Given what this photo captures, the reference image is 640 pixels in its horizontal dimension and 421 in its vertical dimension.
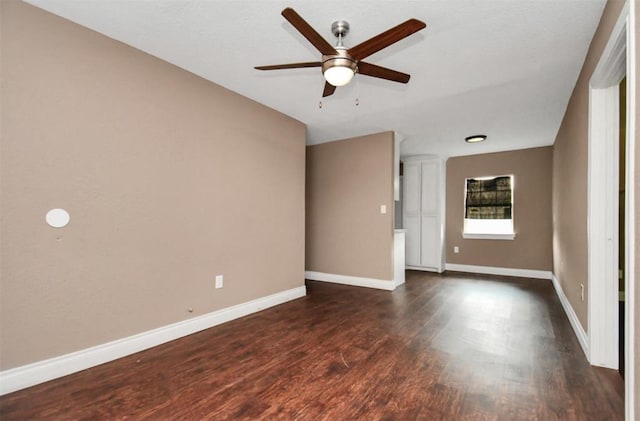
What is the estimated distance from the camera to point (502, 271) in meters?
5.55

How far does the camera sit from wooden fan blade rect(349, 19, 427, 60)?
155 centimetres

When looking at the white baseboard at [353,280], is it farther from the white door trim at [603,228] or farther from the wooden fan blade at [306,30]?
the wooden fan blade at [306,30]

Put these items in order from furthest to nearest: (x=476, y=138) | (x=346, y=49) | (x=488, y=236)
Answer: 1. (x=488, y=236)
2. (x=476, y=138)
3. (x=346, y=49)

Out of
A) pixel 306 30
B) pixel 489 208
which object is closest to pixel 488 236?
pixel 489 208

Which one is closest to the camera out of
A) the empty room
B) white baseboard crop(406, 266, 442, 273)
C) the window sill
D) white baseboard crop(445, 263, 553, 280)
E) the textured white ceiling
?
the empty room

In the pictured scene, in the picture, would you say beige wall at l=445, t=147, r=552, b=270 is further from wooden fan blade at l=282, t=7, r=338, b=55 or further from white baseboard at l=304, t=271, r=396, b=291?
wooden fan blade at l=282, t=7, r=338, b=55

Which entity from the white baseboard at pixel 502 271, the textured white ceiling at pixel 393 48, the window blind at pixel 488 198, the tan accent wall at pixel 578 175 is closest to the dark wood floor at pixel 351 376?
the tan accent wall at pixel 578 175

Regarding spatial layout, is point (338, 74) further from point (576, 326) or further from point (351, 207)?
point (576, 326)

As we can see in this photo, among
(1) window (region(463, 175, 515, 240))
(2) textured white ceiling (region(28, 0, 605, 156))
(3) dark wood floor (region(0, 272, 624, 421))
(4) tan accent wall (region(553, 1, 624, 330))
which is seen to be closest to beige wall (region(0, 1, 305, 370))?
(2) textured white ceiling (region(28, 0, 605, 156))

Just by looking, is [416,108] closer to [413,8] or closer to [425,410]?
Answer: [413,8]

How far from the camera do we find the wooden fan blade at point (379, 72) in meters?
1.99

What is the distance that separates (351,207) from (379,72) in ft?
9.02

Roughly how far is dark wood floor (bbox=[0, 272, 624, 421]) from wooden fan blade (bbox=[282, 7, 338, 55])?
205 cm

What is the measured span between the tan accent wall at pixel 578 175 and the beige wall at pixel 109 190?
9.63 ft
